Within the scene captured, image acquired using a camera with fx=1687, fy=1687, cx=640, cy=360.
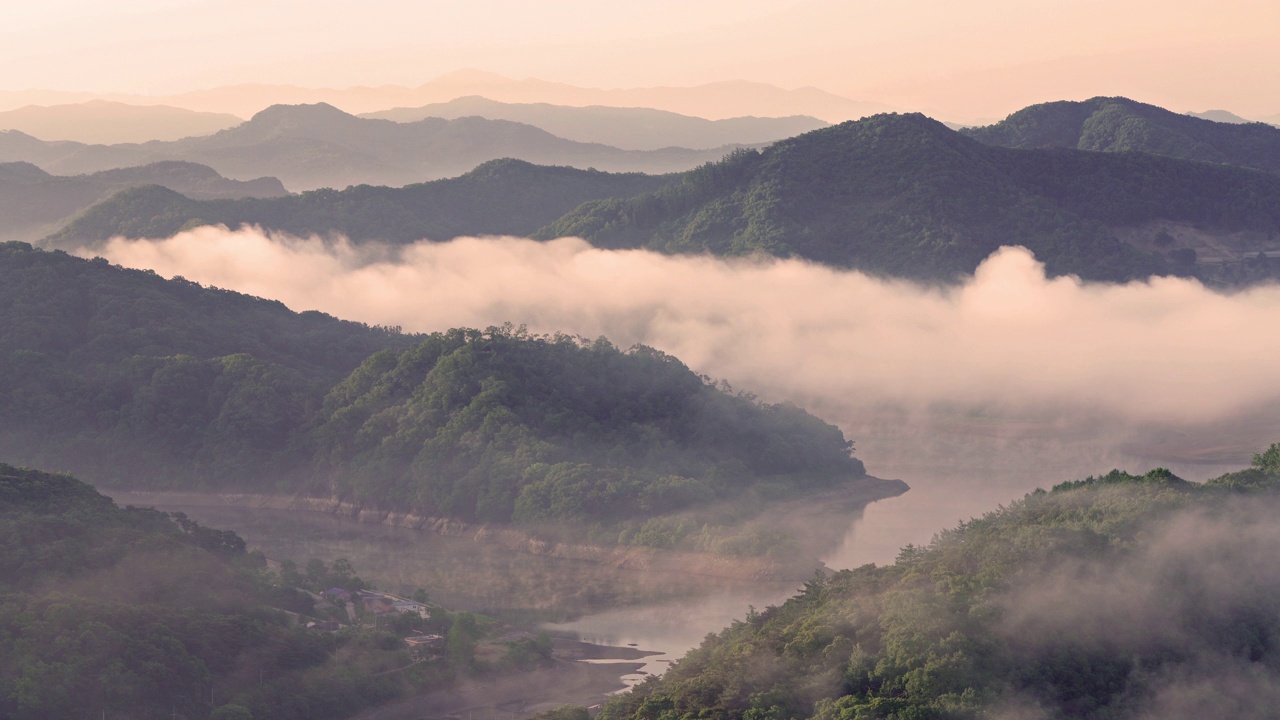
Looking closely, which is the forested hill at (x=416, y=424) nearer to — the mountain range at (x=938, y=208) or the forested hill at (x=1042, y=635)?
the forested hill at (x=1042, y=635)

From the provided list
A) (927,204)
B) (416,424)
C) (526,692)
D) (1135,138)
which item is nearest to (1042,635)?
(526,692)

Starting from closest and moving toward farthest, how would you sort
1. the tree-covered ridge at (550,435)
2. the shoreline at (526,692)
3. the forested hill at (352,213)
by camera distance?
the shoreline at (526,692) < the tree-covered ridge at (550,435) < the forested hill at (352,213)

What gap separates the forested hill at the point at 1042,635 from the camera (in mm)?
37750

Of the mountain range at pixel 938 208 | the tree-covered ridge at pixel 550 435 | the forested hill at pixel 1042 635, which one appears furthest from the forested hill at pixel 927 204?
the forested hill at pixel 1042 635

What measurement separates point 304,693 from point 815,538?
106ft

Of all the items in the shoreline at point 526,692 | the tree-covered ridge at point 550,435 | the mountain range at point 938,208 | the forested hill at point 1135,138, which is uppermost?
the forested hill at point 1135,138

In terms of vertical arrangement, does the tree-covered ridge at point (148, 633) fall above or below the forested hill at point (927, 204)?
below

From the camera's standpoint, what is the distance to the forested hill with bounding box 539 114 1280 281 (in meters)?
140

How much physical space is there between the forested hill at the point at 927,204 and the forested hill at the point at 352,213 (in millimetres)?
27904

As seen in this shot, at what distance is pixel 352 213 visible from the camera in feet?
597

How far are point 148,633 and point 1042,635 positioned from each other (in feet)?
80.9

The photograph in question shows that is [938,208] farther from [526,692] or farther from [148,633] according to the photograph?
[148,633]

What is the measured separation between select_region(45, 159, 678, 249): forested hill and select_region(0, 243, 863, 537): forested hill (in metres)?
74.0

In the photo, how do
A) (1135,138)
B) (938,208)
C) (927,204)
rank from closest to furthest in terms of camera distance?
(938,208) < (927,204) < (1135,138)
